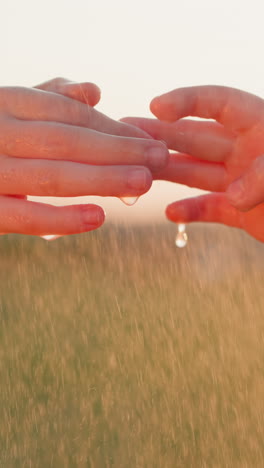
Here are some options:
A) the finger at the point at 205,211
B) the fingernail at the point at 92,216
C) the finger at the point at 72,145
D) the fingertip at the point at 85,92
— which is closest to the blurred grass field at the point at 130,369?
the finger at the point at 205,211

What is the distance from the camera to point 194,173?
204 centimetres

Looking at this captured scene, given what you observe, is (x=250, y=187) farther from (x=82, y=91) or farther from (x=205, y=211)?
(x=82, y=91)

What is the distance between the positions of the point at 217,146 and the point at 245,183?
0.33m

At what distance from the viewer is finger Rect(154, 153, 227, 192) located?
201 centimetres

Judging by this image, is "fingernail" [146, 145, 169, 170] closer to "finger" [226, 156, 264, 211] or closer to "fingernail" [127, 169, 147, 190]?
"fingernail" [127, 169, 147, 190]

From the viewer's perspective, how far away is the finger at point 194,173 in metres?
2.01

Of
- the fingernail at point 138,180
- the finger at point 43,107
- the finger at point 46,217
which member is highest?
the finger at point 43,107

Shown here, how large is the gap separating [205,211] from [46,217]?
32.5 inches

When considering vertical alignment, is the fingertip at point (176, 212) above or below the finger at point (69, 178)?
below

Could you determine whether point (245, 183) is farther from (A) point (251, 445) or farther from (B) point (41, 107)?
(A) point (251, 445)

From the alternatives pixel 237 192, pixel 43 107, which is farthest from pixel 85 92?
pixel 237 192

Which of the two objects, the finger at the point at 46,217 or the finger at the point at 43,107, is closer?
the finger at the point at 46,217

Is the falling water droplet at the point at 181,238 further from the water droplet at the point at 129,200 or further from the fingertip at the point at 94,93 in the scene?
the fingertip at the point at 94,93

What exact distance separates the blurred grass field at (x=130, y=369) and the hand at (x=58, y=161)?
221cm
